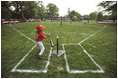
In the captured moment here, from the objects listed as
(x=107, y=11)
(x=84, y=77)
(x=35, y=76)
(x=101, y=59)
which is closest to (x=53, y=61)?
(x=35, y=76)

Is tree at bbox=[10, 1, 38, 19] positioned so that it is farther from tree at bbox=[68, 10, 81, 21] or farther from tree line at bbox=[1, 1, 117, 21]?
tree at bbox=[68, 10, 81, 21]

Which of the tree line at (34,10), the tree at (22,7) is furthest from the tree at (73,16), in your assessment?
the tree at (22,7)

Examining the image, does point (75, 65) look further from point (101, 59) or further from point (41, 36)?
point (41, 36)

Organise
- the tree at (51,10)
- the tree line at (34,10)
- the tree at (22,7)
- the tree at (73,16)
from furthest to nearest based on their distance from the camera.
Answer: the tree at (51,10) < the tree at (73,16) < the tree at (22,7) < the tree line at (34,10)

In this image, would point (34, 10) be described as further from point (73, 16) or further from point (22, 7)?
point (73, 16)

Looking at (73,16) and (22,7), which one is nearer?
(22,7)

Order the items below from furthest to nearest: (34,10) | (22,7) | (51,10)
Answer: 1. (51,10)
2. (34,10)
3. (22,7)

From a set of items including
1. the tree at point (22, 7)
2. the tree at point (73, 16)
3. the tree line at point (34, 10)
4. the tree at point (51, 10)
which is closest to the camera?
the tree line at point (34, 10)

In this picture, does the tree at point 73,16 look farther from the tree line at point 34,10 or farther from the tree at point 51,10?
the tree at point 51,10

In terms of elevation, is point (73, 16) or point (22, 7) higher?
point (22, 7)

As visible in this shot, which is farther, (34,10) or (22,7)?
(34,10)

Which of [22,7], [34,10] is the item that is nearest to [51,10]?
[34,10]

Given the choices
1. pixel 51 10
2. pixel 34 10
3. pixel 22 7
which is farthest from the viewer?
pixel 51 10

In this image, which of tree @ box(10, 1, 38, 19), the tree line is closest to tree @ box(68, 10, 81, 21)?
the tree line
